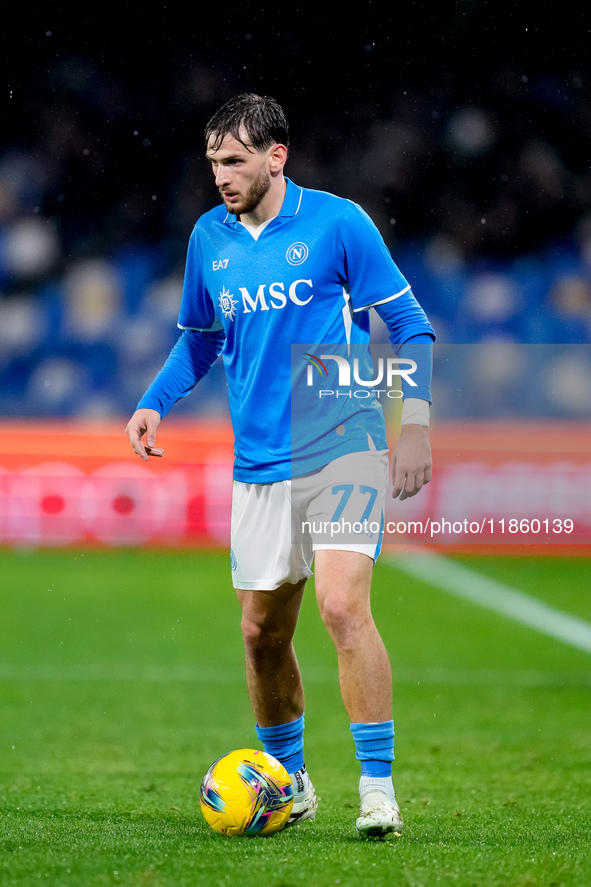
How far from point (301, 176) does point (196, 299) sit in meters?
9.65

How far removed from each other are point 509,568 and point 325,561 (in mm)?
8085

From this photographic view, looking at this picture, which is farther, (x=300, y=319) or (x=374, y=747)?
(x=300, y=319)

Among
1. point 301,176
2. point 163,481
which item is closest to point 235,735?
point 163,481

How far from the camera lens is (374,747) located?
2822 millimetres

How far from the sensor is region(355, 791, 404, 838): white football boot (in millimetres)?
2744

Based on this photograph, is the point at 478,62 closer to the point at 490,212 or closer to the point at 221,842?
the point at 490,212

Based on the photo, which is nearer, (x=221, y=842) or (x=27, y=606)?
(x=221, y=842)

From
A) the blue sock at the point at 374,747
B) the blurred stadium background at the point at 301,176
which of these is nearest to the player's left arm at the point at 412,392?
the blue sock at the point at 374,747

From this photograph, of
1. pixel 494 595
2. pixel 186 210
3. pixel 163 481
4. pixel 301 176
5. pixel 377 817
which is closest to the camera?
pixel 377 817

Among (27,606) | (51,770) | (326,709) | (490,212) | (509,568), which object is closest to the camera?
(51,770)

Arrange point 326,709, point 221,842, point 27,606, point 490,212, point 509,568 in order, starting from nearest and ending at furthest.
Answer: point 221,842
point 326,709
point 27,606
point 509,568
point 490,212

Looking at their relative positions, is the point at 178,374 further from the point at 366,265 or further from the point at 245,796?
the point at 245,796

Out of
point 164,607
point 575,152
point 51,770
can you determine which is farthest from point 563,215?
point 51,770

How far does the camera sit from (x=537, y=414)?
12117mm
